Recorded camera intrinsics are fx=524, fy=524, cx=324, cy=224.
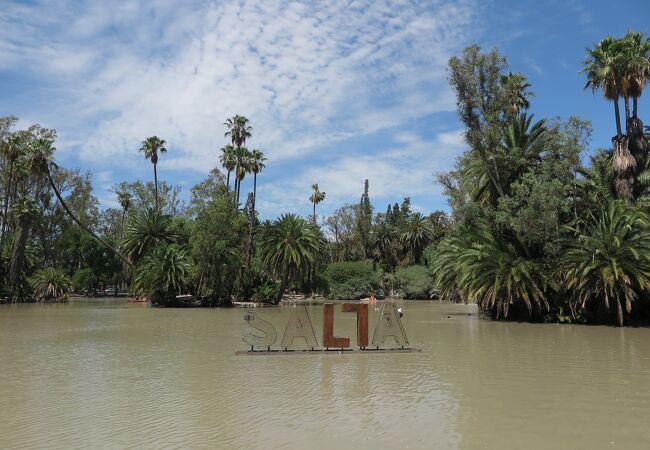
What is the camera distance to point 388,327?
52.5 feet

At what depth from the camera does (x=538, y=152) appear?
28469mm

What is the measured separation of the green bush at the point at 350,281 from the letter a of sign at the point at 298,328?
50181 mm

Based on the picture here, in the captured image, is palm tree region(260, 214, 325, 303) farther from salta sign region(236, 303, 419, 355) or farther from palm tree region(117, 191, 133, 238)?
palm tree region(117, 191, 133, 238)

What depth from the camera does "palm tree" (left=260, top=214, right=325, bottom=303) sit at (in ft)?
156

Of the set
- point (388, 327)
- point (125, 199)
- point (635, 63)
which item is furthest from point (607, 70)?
point (125, 199)

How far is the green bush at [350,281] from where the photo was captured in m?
66.4

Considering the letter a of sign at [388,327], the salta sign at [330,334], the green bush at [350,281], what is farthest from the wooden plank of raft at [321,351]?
the green bush at [350,281]

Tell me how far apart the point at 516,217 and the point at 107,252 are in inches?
2360

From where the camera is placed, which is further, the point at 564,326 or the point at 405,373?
the point at 564,326

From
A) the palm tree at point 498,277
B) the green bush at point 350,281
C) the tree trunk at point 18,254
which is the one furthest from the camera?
the green bush at point 350,281

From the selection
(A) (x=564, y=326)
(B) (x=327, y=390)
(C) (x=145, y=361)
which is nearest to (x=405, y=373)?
(B) (x=327, y=390)

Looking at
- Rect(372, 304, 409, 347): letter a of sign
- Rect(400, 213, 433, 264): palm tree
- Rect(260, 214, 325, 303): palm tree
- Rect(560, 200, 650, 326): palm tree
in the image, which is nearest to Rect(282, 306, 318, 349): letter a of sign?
Rect(372, 304, 409, 347): letter a of sign

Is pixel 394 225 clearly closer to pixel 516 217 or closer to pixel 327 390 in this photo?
pixel 516 217

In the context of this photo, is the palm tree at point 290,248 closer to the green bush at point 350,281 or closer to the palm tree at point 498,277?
the green bush at point 350,281
